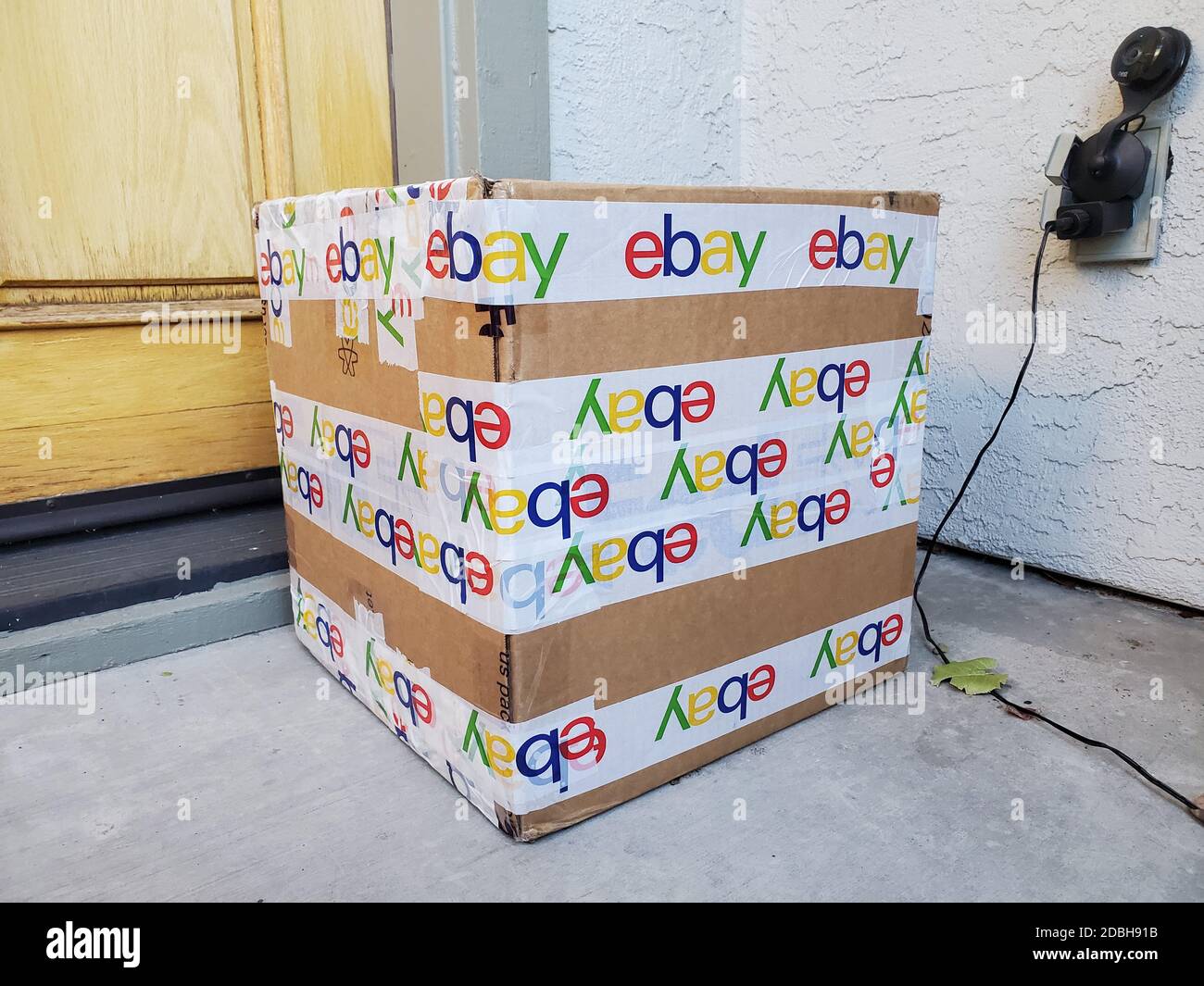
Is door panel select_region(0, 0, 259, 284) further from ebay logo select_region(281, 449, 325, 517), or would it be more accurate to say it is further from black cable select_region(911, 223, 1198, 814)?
black cable select_region(911, 223, 1198, 814)

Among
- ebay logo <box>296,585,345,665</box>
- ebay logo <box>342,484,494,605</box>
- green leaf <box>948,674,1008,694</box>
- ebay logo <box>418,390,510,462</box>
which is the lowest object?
green leaf <box>948,674,1008,694</box>

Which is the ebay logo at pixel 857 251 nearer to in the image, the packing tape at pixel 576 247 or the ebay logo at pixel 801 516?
the packing tape at pixel 576 247

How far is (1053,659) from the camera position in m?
1.07

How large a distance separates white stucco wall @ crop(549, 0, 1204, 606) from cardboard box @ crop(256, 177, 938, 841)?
0.48 m

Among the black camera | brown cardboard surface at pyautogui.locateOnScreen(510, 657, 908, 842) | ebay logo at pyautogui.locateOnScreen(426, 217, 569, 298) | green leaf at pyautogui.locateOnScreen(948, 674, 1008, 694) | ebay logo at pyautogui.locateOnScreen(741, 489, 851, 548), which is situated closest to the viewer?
ebay logo at pyautogui.locateOnScreen(426, 217, 569, 298)

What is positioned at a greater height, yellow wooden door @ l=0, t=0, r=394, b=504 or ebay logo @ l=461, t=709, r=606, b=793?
yellow wooden door @ l=0, t=0, r=394, b=504

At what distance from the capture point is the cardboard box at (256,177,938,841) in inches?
26.4

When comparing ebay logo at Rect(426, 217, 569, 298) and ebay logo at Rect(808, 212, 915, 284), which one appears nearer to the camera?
ebay logo at Rect(426, 217, 569, 298)

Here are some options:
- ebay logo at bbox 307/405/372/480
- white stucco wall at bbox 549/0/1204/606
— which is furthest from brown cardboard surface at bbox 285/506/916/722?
white stucco wall at bbox 549/0/1204/606

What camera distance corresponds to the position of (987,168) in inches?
52.5

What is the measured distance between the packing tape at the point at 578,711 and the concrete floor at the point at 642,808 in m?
0.03

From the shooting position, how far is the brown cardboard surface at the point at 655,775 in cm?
73

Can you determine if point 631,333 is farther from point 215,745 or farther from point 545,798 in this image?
point 215,745
